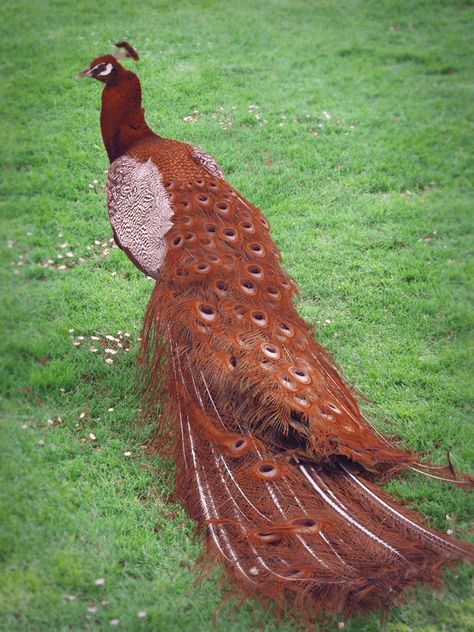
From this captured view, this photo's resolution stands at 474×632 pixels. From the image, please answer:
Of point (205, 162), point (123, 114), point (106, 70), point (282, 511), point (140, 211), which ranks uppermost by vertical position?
point (106, 70)

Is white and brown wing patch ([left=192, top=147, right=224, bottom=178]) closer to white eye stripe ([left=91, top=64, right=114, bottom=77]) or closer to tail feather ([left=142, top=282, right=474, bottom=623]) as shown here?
white eye stripe ([left=91, top=64, right=114, bottom=77])

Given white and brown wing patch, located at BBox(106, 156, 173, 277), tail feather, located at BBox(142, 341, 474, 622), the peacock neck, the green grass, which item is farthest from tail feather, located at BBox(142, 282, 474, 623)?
the peacock neck

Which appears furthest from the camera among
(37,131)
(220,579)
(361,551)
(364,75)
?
(364,75)

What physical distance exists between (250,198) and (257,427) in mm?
A: 3394

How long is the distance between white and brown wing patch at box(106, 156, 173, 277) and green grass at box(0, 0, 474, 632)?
71 cm

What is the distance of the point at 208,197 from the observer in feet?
12.8

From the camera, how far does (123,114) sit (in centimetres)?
450

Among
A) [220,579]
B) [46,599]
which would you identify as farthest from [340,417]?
[46,599]

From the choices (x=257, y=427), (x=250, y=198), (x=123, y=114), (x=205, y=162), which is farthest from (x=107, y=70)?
(x=257, y=427)

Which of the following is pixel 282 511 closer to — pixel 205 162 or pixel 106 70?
pixel 205 162

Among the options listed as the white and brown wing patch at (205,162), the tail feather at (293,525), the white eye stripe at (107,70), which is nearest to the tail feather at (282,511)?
the tail feather at (293,525)

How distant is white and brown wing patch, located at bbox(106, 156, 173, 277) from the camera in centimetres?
380

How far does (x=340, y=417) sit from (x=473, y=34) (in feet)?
25.4

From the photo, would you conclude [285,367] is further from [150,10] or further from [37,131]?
[150,10]
